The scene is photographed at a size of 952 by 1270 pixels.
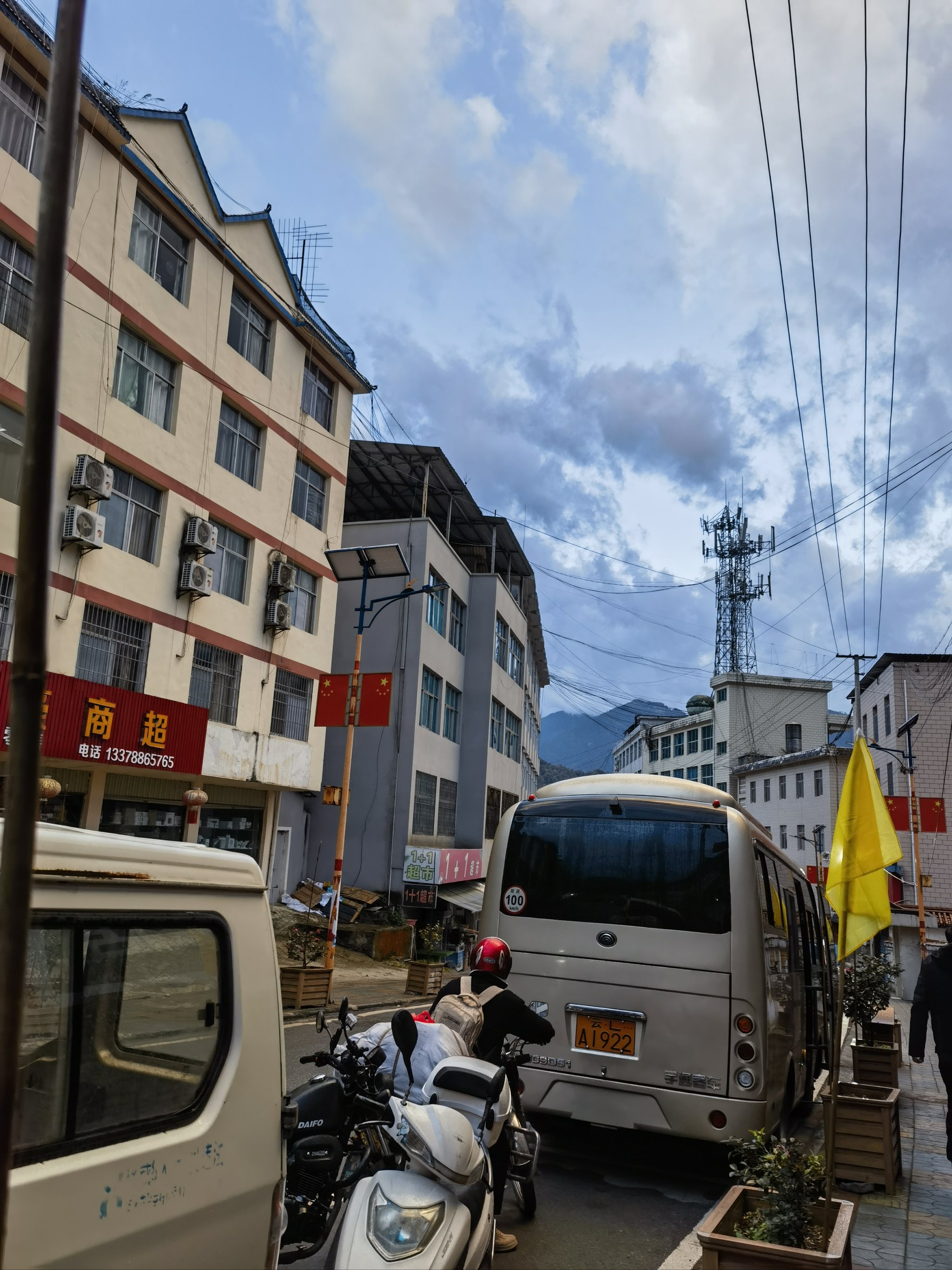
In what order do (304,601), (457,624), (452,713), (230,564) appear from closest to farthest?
(230,564) < (304,601) < (452,713) < (457,624)

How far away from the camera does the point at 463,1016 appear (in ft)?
16.3

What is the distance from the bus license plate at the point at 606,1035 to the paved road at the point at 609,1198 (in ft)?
2.98

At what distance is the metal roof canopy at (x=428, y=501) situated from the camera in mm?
32688

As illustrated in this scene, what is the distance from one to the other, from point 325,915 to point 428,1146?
23.5 metres

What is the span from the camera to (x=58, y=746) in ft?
52.1

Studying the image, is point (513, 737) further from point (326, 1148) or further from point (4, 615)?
point (326, 1148)

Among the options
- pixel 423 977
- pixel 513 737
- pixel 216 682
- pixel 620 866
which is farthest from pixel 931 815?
pixel 620 866

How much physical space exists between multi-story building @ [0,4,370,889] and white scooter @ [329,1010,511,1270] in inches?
487

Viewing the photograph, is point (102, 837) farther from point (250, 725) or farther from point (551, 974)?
point (250, 725)

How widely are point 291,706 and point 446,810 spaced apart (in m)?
11.9

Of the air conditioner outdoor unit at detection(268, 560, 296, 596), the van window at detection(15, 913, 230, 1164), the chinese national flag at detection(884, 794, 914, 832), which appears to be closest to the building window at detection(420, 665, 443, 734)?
the air conditioner outdoor unit at detection(268, 560, 296, 596)

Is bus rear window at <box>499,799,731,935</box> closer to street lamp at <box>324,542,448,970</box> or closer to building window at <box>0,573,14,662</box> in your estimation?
street lamp at <box>324,542,448,970</box>

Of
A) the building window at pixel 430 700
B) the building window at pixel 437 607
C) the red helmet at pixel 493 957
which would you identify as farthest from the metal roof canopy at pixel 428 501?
the red helmet at pixel 493 957

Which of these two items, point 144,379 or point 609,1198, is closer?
point 609,1198
